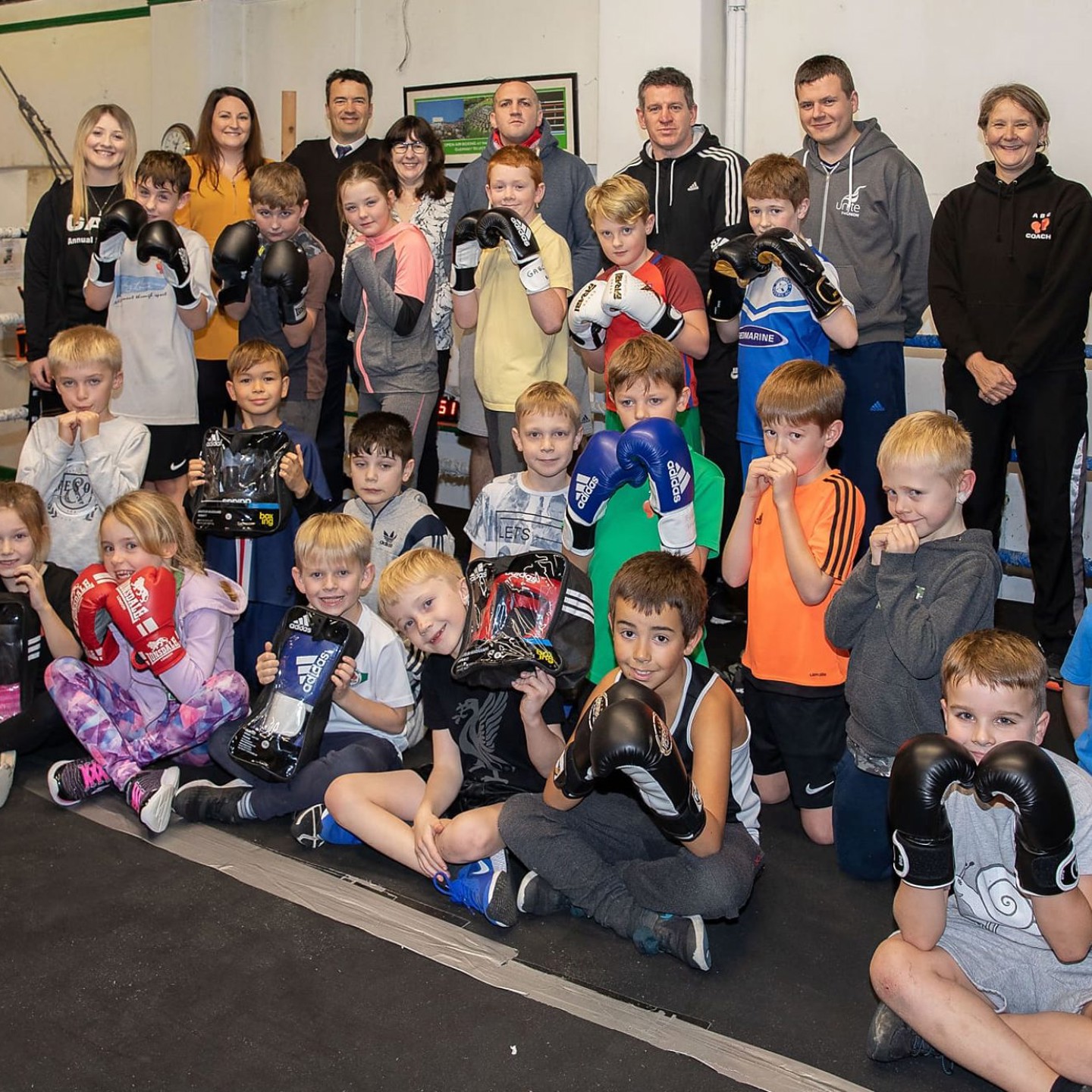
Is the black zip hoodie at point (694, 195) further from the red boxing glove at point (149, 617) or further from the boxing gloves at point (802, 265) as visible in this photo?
the red boxing glove at point (149, 617)

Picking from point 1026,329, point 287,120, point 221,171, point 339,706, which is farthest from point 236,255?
point 287,120

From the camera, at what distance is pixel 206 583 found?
364 cm

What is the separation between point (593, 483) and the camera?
3215 millimetres

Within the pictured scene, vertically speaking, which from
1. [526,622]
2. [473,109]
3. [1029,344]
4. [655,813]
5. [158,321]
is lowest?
[655,813]

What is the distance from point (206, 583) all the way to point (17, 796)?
30.5 inches

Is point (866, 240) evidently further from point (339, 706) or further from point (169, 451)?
point (169, 451)

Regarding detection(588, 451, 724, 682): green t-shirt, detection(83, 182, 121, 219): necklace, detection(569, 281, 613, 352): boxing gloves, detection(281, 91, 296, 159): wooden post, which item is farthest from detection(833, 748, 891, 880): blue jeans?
detection(281, 91, 296, 159): wooden post

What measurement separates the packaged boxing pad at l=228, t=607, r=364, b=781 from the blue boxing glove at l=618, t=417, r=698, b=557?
2.72ft

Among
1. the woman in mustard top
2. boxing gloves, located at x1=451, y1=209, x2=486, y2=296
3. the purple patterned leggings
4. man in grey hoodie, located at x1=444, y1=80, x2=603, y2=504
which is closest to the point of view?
the purple patterned leggings

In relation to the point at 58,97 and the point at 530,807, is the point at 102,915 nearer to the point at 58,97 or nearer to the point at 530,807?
the point at 530,807

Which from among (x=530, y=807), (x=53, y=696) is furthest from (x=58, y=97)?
(x=530, y=807)

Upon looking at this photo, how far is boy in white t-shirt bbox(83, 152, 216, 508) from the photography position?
15.2 ft

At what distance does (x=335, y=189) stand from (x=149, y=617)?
263 centimetres

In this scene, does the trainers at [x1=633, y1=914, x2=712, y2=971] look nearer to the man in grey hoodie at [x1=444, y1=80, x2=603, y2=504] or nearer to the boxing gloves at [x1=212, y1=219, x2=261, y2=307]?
the man in grey hoodie at [x1=444, y1=80, x2=603, y2=504]
